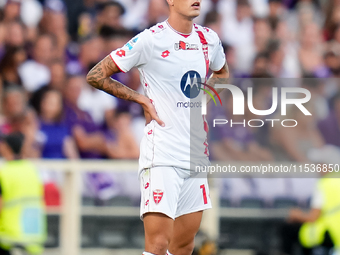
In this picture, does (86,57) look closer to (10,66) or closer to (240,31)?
(10,66)

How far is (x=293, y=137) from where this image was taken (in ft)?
28.5

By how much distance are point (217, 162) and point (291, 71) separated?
2.52 m

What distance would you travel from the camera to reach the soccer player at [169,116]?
4250mm

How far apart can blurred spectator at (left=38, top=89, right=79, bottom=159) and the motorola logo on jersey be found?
4285 millimetres

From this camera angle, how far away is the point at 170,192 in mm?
4277

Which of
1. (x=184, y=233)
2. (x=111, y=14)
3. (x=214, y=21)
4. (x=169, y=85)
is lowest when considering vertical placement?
(x=184, y=233)

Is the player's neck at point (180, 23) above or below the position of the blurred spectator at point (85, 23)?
below

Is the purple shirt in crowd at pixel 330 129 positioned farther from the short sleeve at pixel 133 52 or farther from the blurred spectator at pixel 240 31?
the short sleeve at pixel 133 52

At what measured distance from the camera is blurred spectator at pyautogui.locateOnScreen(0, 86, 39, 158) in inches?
324

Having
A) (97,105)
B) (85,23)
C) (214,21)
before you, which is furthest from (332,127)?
(85,23)

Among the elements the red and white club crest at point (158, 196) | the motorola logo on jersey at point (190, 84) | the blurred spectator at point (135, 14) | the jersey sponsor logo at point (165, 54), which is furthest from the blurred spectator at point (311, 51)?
the red and white club crest at point (158, 196)

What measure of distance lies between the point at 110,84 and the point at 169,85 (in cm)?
42

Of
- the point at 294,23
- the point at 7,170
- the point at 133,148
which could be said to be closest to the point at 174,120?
the point at 7,170

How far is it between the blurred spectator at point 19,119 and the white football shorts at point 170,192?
13.7 feet
